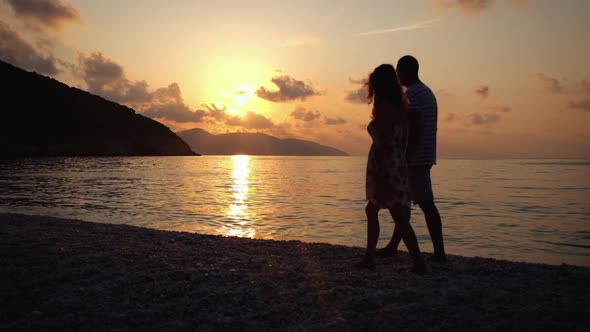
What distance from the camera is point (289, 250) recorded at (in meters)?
6.75

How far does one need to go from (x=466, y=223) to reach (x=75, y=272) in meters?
12.1

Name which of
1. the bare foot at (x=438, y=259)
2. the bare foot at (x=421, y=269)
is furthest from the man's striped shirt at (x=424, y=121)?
the bare foot at (x=438, y=259)

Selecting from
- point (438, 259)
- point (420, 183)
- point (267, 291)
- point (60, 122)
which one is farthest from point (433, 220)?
point (60, 122)

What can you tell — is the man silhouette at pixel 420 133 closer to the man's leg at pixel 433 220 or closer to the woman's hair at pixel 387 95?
the man's leg at pixel 433 220

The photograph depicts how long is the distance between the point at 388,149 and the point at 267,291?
2.15m

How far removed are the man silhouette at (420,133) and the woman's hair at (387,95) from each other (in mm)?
450

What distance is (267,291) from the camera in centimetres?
440

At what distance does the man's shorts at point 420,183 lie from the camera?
213 inches

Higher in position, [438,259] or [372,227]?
[372,227]

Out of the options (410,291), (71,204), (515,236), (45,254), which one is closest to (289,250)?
(410,291)

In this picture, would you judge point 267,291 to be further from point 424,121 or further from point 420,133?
point 424,121

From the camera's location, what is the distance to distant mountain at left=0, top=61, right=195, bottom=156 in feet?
379

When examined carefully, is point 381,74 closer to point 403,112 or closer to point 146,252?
point 403,112

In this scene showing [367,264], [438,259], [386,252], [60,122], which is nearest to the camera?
[367,264]
